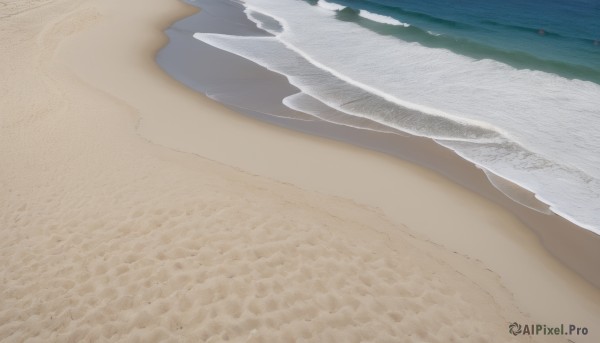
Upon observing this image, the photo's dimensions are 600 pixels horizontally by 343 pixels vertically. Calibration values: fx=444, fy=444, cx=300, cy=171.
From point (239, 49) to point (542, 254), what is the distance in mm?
13144

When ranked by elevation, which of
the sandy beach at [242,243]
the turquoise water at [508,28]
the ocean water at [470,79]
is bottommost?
the sandy beach at [242,243]

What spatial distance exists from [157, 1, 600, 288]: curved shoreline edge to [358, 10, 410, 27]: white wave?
9.87 m

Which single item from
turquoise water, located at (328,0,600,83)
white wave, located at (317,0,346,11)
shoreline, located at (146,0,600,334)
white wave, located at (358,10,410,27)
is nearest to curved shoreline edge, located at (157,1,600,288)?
shoreline, located at (146,0,600,334)

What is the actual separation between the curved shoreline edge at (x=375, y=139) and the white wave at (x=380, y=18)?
9.87 m

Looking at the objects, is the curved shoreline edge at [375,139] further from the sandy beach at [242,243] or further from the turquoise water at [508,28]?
the turquoise water at [508,28]

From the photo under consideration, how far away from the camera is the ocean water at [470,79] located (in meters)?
9.15

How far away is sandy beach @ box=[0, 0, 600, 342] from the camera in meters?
5.07

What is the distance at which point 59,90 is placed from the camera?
11602 millimetres

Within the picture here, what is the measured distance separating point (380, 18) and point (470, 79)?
10985mm

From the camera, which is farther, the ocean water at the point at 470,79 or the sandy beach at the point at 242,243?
the ocean water at the point at 470,79

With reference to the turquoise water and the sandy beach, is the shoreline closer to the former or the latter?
the sandy beach

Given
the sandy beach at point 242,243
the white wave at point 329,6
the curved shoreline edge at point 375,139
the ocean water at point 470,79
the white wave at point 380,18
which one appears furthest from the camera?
the white wave at point 329,6

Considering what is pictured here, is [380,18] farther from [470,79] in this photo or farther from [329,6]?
[470,79]

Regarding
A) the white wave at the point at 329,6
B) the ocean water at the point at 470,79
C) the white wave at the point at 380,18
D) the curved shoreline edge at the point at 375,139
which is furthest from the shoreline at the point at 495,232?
the white wave at the point at 329,6
